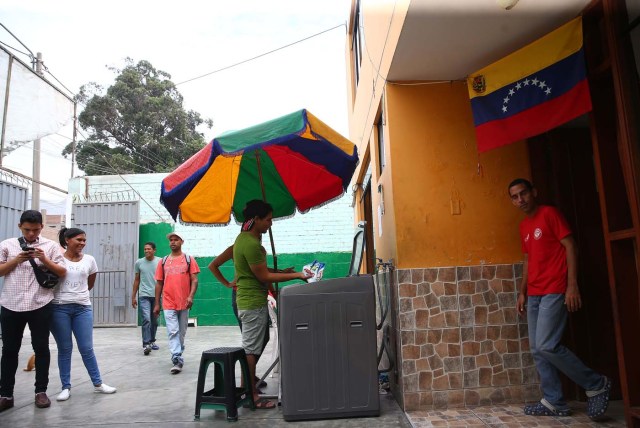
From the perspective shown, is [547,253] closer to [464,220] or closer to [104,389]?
[464,220]

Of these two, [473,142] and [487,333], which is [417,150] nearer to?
[473,142]

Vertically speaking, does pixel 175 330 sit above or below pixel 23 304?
below

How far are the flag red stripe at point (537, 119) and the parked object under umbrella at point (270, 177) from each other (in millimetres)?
1257

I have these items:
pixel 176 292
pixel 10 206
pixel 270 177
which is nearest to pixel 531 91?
pixel 270 177

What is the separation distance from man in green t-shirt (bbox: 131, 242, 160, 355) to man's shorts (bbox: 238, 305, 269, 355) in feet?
11.8

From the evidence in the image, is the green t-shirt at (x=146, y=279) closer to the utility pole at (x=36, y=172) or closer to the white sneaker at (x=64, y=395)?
the white sneaker at (x=64, y=395)

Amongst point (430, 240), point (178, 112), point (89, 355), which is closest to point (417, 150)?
point (430, 240)

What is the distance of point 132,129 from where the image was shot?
27609 mm

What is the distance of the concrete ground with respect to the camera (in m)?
3.67

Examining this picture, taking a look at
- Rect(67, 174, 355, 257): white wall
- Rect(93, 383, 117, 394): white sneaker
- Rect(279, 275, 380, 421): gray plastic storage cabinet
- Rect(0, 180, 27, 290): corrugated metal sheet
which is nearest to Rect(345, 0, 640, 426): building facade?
Rect(279, 275, 380, 421): gray plastic storage cabinet

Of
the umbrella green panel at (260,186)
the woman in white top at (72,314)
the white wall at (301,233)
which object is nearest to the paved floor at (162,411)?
the woman in white top at (72,314)

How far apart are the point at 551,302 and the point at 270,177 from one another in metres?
3.11

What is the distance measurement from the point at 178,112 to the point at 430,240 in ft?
87.2

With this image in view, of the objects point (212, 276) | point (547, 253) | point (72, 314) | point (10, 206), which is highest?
point (10, 206)
